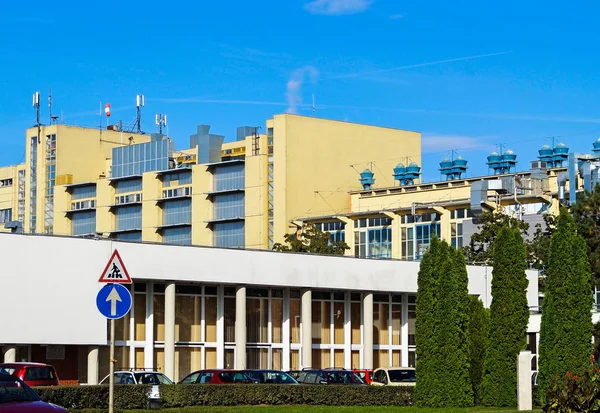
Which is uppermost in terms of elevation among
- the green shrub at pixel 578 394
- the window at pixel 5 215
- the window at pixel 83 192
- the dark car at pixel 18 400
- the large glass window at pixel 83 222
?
the window at pixel 83 192

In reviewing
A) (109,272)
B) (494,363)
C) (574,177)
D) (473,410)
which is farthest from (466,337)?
(574,177)

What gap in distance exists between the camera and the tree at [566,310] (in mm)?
37719

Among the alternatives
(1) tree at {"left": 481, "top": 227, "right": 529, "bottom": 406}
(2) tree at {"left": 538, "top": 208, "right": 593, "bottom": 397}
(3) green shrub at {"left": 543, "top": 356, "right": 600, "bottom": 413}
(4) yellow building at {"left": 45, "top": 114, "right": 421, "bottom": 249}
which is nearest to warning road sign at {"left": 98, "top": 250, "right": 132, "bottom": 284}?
(3) green shrub at {"left": 543, "top": 356, "right": 600, "bottom": 413}

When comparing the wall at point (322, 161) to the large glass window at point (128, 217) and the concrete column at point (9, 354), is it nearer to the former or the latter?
the large glass window at point (128, 217)

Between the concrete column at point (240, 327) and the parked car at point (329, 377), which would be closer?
the parked car at point (329, 377)

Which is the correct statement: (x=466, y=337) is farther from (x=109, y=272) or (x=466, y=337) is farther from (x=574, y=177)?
(x=574, y=177)

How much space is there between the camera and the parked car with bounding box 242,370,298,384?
42.5 metres

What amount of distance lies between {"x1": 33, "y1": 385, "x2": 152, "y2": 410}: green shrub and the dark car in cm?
900

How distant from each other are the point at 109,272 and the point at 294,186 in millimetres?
91552

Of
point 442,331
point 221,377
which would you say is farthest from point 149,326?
point 442,331

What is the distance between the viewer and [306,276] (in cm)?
5672

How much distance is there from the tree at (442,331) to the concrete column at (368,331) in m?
15.7

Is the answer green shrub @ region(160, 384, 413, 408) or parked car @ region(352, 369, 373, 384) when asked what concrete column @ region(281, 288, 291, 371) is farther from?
green shrub @ region(160, 384, 413, 408)

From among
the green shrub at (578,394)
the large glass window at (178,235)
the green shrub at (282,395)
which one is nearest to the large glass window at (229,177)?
the large glass window at (178,235)
